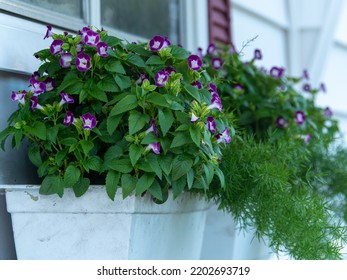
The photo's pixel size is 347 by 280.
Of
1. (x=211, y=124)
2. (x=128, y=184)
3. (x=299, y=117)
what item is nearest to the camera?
(x=128, y=184)

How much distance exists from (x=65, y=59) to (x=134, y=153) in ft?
Result: 1.19

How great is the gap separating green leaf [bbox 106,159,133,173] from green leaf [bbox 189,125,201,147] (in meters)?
0.19

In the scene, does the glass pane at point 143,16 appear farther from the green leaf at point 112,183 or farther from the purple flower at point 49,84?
the green leaf at point 112,183

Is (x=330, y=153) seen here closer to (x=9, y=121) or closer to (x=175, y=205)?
(x=175, y=205)

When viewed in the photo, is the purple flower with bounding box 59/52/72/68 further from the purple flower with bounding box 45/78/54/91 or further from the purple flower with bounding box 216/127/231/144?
the purple flower with bounding box 216/127/231/144

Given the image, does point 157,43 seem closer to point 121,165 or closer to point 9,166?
point 121,165

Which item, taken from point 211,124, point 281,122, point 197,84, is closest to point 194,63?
point 197,84

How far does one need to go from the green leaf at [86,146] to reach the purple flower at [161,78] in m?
0.25

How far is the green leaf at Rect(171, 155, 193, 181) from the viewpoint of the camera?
63.2 inches

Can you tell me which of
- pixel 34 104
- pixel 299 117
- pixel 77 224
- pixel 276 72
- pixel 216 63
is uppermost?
pixel 276 72

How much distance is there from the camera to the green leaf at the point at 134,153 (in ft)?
5.18

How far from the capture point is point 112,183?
1.59 m

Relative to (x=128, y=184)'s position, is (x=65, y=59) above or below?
above
